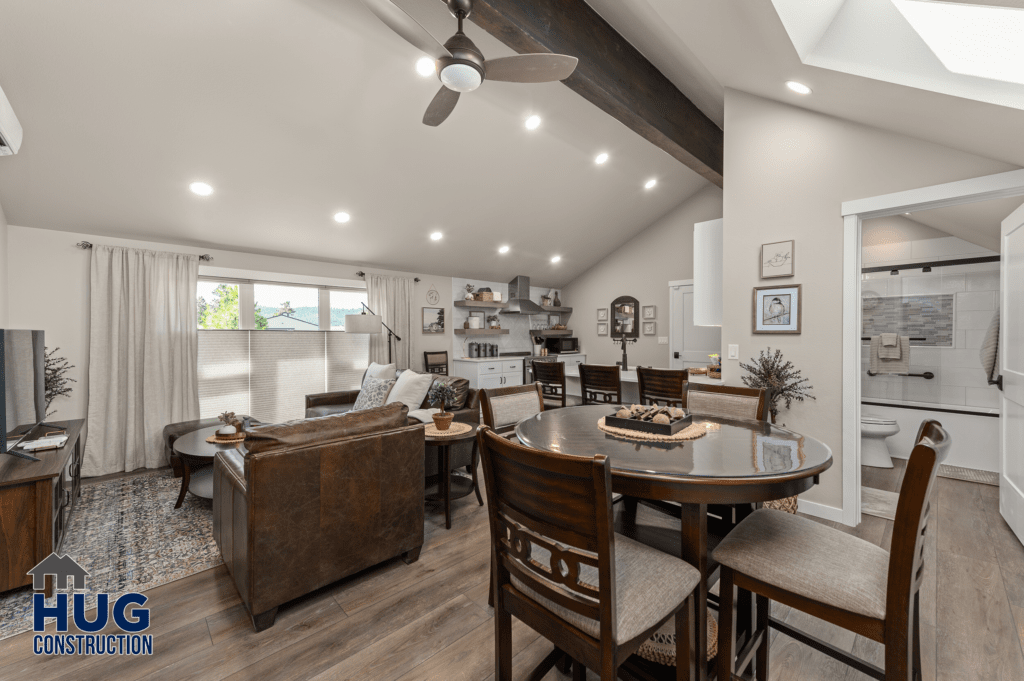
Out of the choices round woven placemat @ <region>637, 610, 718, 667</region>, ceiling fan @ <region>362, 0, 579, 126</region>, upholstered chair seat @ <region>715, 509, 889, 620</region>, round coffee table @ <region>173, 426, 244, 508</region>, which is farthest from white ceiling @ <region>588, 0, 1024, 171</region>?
round coffee table @ <region>173, 426, 244, 508</region>

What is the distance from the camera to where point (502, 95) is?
345 cm

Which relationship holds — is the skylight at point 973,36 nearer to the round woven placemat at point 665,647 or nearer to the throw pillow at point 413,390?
the round woven placemat at point 665,647

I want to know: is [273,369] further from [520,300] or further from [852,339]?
[852,339]

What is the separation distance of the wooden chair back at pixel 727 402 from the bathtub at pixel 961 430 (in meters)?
2.68

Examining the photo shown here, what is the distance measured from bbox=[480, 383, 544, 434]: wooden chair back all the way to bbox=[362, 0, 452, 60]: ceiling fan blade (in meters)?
1.60

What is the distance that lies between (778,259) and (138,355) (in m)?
5.52

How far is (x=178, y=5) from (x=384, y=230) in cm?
271

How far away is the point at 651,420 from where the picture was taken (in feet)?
5.93

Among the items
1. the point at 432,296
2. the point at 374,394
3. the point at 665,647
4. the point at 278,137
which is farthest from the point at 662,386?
the point at 432,296

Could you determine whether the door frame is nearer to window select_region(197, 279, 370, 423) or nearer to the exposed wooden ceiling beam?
the exposed wooden ceiling beam

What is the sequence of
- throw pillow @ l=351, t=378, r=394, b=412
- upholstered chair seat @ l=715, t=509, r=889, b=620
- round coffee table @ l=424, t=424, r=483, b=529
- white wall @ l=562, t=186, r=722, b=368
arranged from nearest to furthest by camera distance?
upholstered chair seat @ l=715, t=509, r=889, b=620 < round coffee table @ l=424, t=424, r=483, b=529 < throw pillow @ l=351, t=378, r=394, b=412 < white wall @ l=562, t=186, r=722, b=368

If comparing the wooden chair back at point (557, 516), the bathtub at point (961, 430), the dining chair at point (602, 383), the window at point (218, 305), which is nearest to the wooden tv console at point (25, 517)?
the wooden chair back at point (557, 516)

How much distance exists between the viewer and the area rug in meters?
2.07

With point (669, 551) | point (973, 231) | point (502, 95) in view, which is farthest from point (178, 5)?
point (973, 231)
